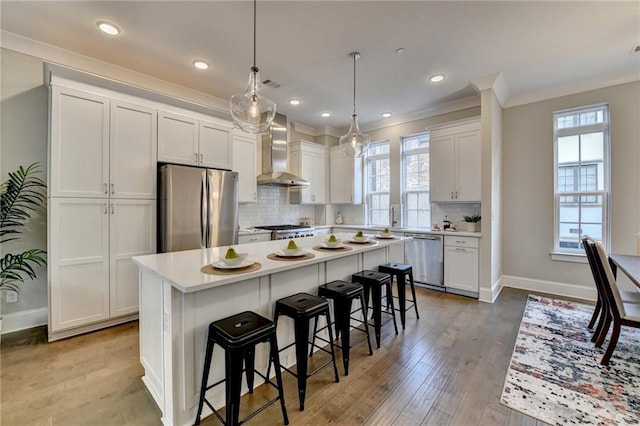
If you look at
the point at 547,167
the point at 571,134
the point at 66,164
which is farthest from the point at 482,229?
the point at 66,164

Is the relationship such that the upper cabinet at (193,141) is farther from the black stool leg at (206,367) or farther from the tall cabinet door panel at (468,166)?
the tall cabinet door panel at (468,166)

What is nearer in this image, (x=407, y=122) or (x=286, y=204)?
(x=407, y=122)

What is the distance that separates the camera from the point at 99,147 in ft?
9.46

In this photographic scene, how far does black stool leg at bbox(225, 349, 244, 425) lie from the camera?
1.45m

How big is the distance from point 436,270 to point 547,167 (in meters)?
2.22

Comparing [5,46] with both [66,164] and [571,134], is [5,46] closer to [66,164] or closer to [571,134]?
[66,164]

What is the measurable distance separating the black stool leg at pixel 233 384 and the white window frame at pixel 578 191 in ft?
15.2

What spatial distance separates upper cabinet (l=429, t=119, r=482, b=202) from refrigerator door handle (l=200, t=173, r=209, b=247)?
3.51 m

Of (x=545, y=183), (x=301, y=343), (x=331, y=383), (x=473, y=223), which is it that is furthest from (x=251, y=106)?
(x=545, y=183)

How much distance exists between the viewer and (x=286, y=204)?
5582 millimetres

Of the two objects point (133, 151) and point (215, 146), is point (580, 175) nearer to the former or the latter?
point (215, 146)

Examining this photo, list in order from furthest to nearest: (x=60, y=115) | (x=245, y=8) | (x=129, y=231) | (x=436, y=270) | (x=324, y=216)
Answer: (x=324, y=216) < (x=436, y=270) < (x=129, y=231) < (x=60, y=115) < (x=245, y=8)

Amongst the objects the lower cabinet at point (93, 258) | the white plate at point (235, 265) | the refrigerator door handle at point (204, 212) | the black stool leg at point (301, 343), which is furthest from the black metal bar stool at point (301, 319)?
the lower cabinet at point (93, 258)

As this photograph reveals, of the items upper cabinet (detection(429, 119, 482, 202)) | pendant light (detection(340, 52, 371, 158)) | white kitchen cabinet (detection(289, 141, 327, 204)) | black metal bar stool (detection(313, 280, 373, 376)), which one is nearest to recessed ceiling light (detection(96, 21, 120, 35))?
pendant light (detection(340, 52, 371, 158))
